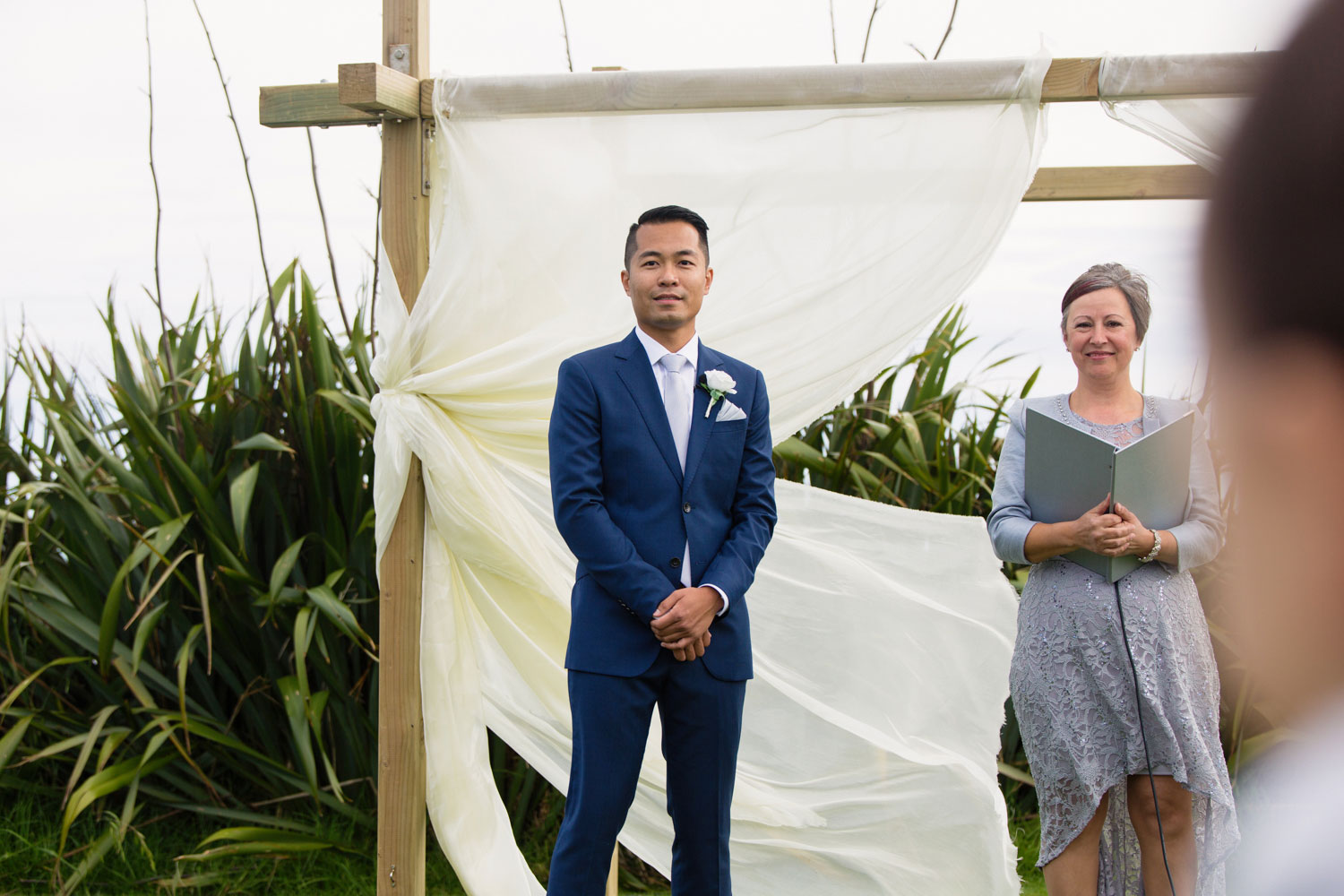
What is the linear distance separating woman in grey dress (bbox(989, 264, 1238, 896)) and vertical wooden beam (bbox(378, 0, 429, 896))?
150 cm

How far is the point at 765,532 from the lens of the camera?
2387mm

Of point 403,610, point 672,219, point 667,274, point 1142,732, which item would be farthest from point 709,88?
point 1142,732

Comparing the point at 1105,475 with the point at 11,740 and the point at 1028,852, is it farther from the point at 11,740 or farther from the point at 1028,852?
the point at 11,740

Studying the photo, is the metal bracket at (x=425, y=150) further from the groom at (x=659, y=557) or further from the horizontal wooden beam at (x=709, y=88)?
the groom at (x=659, y=557)

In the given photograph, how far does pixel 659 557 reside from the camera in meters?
2.28

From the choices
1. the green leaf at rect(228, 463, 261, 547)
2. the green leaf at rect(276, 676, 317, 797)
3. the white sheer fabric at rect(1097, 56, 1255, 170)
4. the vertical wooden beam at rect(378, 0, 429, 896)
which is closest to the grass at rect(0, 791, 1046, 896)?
the green leaf at rect(276, 676, 317, 797)

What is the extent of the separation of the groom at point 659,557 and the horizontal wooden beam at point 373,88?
2.88ft

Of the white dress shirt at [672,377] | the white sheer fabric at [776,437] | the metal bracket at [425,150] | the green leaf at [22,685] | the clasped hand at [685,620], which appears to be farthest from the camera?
the green leaf at [22,685]

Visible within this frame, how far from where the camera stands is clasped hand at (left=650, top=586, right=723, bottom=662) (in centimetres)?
218

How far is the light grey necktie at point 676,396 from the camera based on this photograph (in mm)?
2381

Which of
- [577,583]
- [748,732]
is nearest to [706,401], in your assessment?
[577,583]

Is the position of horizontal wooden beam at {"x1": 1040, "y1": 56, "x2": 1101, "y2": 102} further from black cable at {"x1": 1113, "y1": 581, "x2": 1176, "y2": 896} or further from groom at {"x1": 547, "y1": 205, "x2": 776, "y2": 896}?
black cable at {"x1": 1113, "y1": 581, "x2": 1176, "y2": 896}

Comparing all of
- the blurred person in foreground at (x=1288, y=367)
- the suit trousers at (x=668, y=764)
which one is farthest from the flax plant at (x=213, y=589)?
the blurred person in foreground at (x=1288, y=367)

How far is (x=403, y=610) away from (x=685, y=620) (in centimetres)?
112
